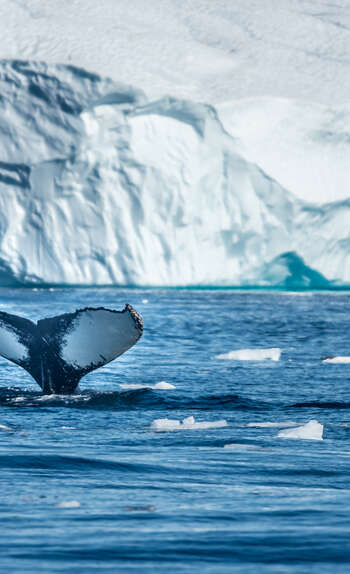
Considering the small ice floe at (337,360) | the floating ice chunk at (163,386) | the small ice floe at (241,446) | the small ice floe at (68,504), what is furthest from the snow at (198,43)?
the small ice floe at (68,504)

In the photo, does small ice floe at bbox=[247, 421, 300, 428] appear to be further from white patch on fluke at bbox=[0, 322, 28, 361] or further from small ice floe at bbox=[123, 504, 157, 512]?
small ice floe at bbox=[123, 504, 157, 512]

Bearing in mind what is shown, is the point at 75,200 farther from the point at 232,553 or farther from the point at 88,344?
the point at 232,553

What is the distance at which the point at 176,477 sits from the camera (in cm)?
604

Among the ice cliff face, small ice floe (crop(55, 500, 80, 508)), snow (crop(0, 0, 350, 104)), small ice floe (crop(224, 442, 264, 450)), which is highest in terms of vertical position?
snow (crop(0, 0, 350, 104))

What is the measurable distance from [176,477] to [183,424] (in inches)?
104

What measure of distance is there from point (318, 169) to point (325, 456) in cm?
4922

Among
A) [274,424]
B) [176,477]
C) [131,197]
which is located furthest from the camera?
[131,197]

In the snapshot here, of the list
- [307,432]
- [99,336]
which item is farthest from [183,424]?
[99,336]

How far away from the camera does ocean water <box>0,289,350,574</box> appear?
→ 4062 millimetres

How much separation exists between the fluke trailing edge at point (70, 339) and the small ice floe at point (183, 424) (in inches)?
30.9

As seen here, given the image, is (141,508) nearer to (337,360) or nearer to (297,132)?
(337,360)

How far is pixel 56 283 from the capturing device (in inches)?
1978

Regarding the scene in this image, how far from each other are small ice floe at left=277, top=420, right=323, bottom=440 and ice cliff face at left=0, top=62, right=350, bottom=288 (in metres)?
41.2

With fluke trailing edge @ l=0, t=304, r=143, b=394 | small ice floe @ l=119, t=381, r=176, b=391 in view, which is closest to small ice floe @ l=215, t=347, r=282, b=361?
small ice floe @ l=119, t=381, r=176, b=391
